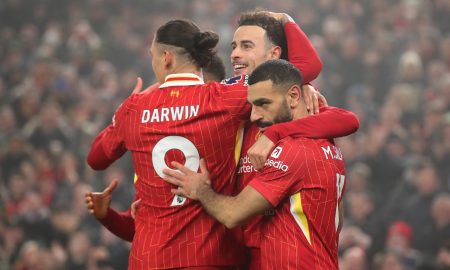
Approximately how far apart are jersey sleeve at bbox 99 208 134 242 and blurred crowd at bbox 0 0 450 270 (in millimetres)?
2793

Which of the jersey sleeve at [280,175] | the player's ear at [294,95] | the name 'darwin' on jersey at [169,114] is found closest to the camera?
the jersey sleeve at [280,175]

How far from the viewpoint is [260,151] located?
3.92 meters

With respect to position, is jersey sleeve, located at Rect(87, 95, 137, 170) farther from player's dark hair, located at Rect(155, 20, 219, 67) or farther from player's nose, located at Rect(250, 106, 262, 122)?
player's nose, located at Rect(250, 106, 262, 122)

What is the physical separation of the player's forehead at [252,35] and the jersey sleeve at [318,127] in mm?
614

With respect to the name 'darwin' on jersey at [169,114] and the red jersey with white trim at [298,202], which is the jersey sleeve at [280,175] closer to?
the red jersey with white trim at [298,202]

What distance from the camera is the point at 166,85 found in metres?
4.18

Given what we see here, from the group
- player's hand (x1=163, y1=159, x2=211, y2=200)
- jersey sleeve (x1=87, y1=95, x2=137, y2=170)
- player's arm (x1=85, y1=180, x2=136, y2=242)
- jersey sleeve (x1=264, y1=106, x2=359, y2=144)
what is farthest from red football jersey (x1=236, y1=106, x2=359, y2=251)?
player's arm (x1=85, y1=180, x2=136, y2=242)

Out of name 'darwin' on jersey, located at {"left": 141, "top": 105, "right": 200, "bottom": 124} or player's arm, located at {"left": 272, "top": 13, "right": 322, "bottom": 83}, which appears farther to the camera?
player's arm, located at {"left": 272, "top": 13, "right": 322, "bottom": 83}

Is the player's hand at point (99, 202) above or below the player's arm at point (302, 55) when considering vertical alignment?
below

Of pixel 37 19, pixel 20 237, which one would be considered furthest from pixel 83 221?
pixel 37 19

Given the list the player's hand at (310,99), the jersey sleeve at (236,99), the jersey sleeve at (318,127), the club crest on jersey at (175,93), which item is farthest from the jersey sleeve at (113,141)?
the player's hand at (310,99)

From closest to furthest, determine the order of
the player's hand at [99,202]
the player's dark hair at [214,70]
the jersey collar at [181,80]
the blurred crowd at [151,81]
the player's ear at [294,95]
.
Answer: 1. the player's ear at [294,95]
2. the jersey collar at [181,80]
3. the player's hand at [99,202]
4. the player's dark hair at [214,70]
5. the blurred crowd at [151,81]

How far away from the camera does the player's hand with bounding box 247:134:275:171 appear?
391 cm

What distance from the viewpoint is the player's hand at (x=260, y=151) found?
3910 millimetres
